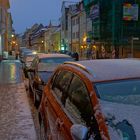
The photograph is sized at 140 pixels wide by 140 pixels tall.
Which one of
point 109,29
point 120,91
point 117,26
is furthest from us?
point 109,29

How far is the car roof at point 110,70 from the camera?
4711mm

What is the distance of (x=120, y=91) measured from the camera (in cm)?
460

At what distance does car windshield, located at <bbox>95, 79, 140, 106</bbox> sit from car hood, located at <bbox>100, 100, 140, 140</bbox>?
12 centimetres

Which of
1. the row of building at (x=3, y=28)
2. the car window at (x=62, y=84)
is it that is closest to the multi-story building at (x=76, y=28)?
the row of building at (x=3, y=28)

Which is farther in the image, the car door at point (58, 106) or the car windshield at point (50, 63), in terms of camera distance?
the car windshield at point (50, 63)

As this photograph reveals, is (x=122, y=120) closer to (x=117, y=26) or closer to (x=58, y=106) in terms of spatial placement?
(x=58, y=106)

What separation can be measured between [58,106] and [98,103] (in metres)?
1.43

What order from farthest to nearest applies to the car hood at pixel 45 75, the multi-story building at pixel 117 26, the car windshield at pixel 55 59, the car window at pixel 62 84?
the multi-story building at pixel 117 26, the car windshield at pixel 55 59, the car hood at pixel 45 75, the car window at pixel 62 84

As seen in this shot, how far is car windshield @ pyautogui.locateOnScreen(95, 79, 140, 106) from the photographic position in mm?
4461

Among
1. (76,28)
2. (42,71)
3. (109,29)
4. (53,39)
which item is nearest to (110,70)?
(42,71)

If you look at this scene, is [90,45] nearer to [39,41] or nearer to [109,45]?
[109,45]

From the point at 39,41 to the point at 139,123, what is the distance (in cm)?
16421

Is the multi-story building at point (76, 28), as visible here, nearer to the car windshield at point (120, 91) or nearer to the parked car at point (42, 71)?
the parked car at point (42, 71)

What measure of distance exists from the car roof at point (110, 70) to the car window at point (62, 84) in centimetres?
35
